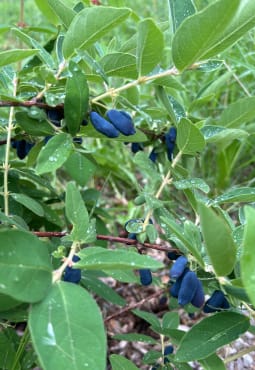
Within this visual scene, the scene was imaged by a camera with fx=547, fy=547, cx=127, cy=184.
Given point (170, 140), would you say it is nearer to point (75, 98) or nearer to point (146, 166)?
point (146, 166)

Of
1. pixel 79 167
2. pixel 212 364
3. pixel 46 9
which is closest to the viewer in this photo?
pixel 212 364

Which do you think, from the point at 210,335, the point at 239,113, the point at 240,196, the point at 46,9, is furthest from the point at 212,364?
the point at 46,9

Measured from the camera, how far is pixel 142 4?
417 cm

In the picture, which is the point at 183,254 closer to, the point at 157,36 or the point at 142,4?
the point at 157,36

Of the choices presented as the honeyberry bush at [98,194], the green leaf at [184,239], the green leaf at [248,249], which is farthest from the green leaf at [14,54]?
the green leaf at [248,249]

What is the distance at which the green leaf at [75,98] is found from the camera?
3.43 feet

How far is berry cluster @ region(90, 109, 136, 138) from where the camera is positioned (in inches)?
42.9

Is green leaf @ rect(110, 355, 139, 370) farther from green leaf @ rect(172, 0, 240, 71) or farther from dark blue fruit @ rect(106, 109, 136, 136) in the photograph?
green leaf @ rect(172, 0, 240, 71)

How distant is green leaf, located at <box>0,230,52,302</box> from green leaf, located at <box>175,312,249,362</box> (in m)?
0.31

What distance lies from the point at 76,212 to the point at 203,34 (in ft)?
1.18

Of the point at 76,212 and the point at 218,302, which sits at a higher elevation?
the point at 76,212

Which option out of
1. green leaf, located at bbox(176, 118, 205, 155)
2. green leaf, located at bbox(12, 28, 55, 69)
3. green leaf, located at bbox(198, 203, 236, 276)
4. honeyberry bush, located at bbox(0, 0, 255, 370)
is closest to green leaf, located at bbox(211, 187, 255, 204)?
honeyberry bush, located at bbox(0, 0, 255, 370)

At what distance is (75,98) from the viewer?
1083 millimetres

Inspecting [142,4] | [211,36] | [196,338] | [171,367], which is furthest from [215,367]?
[142,4]
